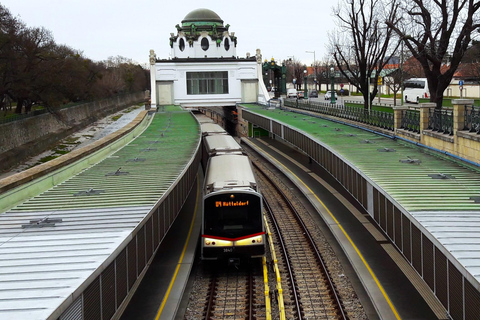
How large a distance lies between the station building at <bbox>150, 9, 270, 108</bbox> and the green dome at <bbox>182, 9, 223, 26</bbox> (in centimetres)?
443

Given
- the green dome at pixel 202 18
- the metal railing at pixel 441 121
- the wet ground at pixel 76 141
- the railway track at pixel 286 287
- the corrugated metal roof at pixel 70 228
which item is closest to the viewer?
the corrugated metal roof at pixel 70 228

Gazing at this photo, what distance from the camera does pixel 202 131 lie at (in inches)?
1421

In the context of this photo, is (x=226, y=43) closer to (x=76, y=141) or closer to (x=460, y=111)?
(x=76, y=141)

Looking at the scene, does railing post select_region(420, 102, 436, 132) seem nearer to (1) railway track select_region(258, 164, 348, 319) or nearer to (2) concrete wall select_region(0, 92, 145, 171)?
(1) railway track select_region(258, 164, 348, 319)

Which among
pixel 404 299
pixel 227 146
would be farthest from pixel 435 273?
pixel 227 146

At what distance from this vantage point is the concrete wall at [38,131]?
51344mm

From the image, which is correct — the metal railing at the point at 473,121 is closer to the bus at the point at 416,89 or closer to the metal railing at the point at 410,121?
the metal railing at the point at 410,121

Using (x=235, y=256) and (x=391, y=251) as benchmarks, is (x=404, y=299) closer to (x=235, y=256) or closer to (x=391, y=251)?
(x=391, y=251)

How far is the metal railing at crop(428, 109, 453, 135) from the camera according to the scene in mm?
22297

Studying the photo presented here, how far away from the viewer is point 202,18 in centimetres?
8019

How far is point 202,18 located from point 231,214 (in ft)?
221

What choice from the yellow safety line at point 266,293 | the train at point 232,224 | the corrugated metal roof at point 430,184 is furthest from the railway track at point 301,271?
the corrugated metal roof at point 430,184

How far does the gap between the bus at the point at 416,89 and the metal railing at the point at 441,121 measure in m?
34.8

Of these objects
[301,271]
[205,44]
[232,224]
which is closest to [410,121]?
[301,271]
